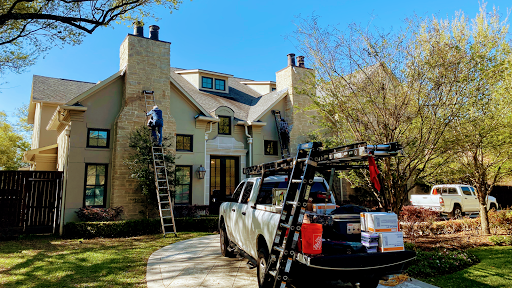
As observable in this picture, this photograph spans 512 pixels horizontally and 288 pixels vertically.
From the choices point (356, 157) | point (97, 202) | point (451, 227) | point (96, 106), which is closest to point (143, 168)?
point (97, 202)

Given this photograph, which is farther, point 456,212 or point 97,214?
point 456,212

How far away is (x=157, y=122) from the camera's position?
12977 millimetres

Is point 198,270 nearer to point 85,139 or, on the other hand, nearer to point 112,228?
point 112,228

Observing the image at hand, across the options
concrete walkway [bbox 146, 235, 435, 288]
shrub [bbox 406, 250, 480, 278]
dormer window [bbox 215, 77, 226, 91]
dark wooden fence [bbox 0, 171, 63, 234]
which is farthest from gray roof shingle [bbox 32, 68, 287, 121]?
shrub [bbox 406, 250, 480, 278]

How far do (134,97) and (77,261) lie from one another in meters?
8.33

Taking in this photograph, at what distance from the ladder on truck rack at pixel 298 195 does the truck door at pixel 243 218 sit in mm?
1778

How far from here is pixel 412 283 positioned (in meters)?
5.77

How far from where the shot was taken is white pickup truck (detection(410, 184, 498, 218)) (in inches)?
653

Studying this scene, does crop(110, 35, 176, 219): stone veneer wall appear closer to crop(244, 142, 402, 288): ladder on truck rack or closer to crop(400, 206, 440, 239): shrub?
crop(400, 206, 440, 239): shrub

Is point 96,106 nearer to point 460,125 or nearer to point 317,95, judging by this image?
point 317,95

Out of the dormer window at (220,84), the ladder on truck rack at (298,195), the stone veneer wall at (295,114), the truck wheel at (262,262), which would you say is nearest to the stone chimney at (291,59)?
the stone veneer wall at (295,114)

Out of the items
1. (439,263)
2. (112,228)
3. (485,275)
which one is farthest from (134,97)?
(485,275)

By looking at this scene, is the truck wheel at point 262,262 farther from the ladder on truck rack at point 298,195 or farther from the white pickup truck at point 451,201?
the white pickup truck at point 451,201

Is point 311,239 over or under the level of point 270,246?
over
